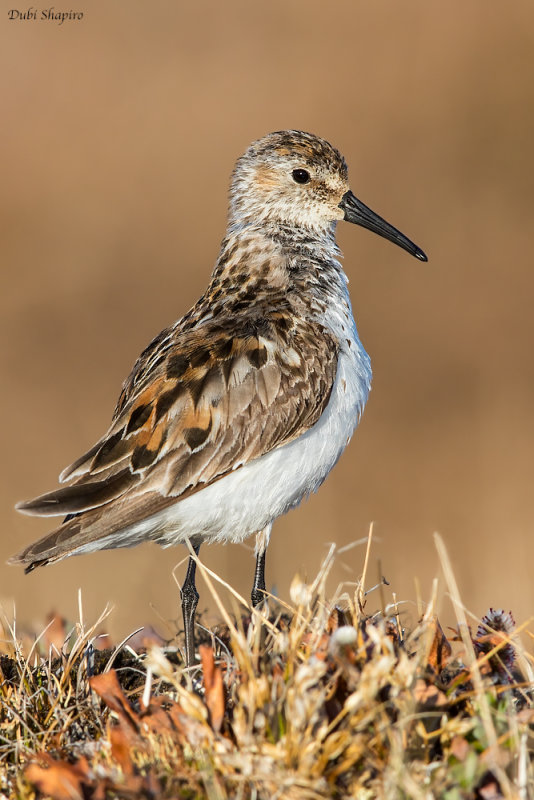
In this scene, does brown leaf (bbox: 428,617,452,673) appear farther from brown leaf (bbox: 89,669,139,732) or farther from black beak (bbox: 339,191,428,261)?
black beak (bbox: 339,191,428,261)

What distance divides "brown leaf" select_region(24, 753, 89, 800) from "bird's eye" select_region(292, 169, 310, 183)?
404 centimetres

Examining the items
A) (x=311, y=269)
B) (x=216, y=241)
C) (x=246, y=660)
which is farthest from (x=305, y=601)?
(x=216, y=241)

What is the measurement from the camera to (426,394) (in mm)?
13445

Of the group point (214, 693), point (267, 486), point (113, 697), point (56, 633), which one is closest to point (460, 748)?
point (214, 693)

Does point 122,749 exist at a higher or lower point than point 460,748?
lower

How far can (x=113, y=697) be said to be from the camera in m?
3.57

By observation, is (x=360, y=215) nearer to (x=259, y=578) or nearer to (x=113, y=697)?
(x=259, y=578)

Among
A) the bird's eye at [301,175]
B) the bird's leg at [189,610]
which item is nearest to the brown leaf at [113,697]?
the bird's leg at [189,610]

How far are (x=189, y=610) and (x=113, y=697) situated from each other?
1614 mm

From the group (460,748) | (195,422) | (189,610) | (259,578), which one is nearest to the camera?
(460,748)

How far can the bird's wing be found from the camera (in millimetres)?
4750

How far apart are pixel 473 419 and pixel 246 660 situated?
9841 mm

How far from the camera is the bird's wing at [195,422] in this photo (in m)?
4.75

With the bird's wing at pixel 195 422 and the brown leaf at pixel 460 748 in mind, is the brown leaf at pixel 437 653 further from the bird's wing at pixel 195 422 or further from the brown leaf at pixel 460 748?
the bird's wing at pixel 195 422
